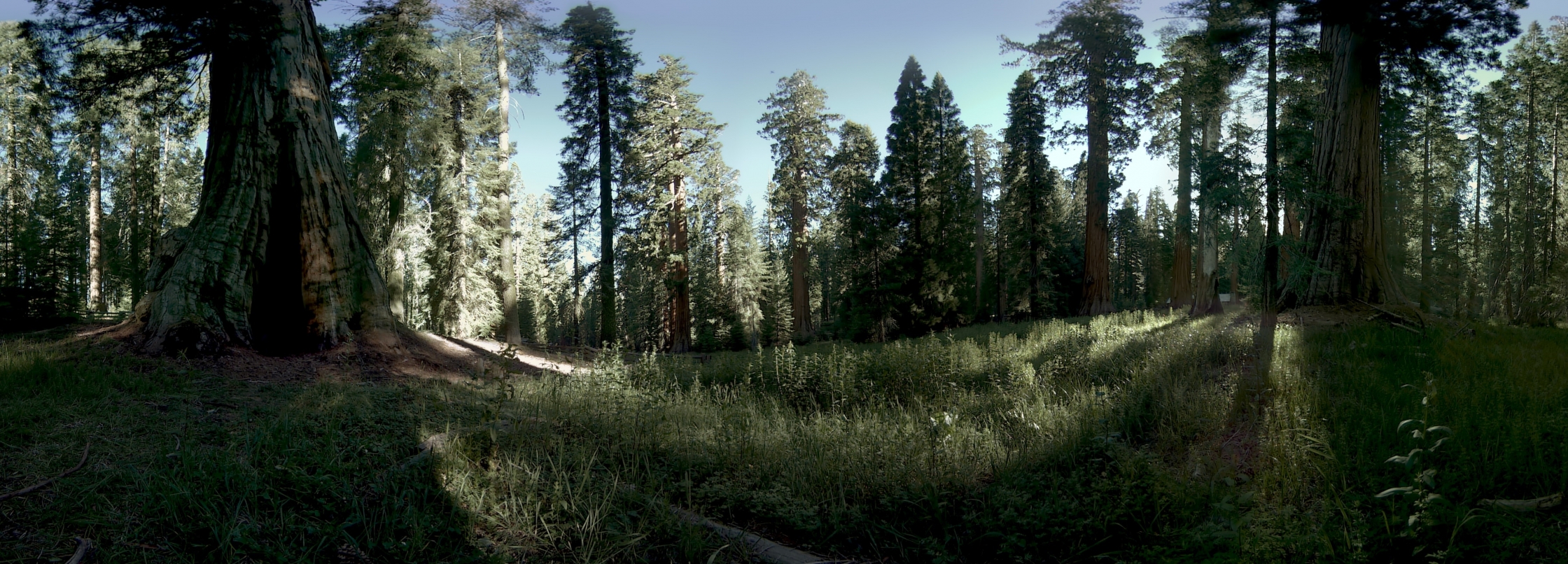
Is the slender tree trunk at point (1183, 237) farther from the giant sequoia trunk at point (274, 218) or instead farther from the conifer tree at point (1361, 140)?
the giant sequoia trunk at point (274, 218)

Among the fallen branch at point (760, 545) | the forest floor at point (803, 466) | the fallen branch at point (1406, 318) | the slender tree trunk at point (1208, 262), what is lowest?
the fallen branch at point (760, 545)

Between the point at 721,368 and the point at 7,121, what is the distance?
3006 cm

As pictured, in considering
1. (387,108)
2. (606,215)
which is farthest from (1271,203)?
(387,108)

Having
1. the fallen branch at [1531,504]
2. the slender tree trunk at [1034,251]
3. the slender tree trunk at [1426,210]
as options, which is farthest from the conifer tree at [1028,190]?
→ the fallen branch at [1531,504]

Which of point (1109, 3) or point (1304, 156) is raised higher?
point (1109, 3)

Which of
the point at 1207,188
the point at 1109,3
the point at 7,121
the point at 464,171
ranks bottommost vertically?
the point at 1207,188

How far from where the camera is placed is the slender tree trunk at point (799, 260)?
24.8 m

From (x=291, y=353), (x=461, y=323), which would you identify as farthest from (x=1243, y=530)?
(x=461, y=323)

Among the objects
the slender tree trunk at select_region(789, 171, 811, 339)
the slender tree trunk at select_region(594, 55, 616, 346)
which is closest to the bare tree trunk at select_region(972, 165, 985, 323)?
the slender tree trunk at select_region(789, 171, 811, 339)

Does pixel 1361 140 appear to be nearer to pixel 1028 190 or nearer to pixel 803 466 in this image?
pixel 803 466

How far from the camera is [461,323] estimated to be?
61.8 ft

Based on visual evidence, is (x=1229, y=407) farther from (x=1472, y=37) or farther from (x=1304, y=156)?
(x=1472, y=37)

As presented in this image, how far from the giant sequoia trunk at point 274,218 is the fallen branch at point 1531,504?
10.8 meters

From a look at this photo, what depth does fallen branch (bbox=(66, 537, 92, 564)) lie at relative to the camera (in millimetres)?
2490
